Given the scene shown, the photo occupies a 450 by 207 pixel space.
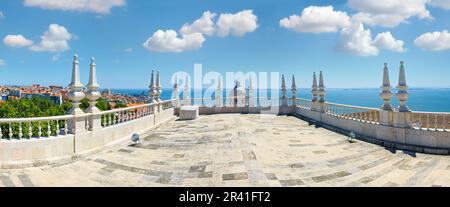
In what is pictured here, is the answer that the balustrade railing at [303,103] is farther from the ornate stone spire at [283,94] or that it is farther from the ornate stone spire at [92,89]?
the ornate stone spire at [92,89]

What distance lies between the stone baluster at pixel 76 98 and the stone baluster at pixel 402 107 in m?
11.1

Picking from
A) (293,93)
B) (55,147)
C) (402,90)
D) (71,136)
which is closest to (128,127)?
(71,136)

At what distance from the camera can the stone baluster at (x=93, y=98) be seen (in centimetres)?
916

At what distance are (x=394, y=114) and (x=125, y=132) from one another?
34.9ft

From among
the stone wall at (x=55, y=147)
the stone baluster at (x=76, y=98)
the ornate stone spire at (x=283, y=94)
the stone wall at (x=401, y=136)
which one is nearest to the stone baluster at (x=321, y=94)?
the stone wall at (x=401, y=136)

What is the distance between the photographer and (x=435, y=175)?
6.61m

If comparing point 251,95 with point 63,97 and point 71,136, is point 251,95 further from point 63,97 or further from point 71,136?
point 63,97

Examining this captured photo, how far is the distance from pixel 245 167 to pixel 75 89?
607 cm

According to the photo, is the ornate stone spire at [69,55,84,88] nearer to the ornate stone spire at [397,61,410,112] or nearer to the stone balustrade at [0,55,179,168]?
the stone balustrade at [0,55,179,168]

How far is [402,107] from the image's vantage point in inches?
390

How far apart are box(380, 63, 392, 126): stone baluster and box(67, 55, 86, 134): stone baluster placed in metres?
10.9

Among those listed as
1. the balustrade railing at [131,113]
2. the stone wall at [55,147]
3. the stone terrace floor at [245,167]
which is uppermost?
the balustrade railing at [131,113]
